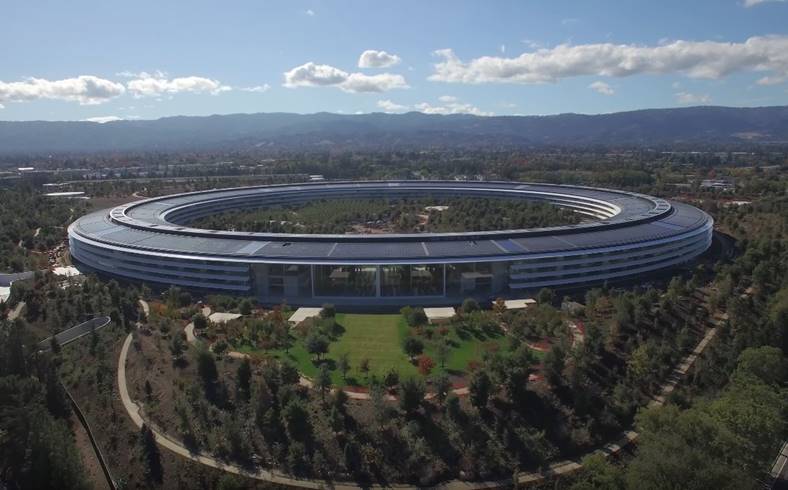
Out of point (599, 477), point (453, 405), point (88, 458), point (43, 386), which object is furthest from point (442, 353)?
point (43, 386)

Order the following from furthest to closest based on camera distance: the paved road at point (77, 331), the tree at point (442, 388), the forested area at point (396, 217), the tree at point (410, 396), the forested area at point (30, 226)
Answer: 1. the forested area at point (396, 217)
2. the forested area at point (30, 226)
3. the paved road at point (77, 331)
4. the tree at point (442, 388)
5. the tree at point (410, 396)

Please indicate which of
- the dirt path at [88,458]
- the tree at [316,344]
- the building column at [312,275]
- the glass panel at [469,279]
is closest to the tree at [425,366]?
the tree at [316,344]

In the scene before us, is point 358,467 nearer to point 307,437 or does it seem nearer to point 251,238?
point 307,437

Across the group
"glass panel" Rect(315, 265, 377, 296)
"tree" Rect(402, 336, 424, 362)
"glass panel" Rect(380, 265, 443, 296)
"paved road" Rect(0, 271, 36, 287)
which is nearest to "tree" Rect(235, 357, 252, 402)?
"tree" Rect(402, 336, 424, 362)

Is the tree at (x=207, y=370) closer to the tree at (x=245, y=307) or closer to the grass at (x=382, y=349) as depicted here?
the grass at (x=382, y=349)

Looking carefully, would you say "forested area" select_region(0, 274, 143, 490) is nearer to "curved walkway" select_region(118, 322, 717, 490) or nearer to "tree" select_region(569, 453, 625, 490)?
"curved walkway" select_region(118, 322, 717, 490)
